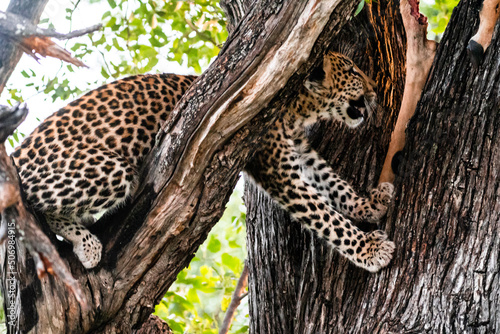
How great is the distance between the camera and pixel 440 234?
409cm

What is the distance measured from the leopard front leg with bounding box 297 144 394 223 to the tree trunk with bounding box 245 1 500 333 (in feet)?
1.13

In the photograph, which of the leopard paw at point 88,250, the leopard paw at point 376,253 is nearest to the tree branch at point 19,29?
the leopard paw at point 88,250

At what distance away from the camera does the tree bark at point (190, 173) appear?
3.75m

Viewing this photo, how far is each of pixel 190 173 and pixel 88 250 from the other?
0.91 meters

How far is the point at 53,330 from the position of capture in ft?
12.9

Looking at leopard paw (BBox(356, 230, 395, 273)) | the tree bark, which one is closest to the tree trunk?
leopard paw (BBox(356, 230, 395, 273))

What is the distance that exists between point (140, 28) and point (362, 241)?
3.93m

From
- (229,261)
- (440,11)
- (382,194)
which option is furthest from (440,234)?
(440,11)

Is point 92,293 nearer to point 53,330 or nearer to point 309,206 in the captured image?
point 53,330

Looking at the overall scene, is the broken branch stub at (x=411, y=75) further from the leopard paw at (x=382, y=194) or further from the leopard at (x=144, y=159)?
the leopard at (x=144, y=159)

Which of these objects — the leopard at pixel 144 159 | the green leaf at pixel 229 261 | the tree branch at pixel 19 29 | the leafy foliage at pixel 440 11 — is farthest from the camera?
the leafy foliage at pixel 440 11

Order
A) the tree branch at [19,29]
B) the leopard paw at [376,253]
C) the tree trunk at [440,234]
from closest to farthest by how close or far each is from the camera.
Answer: the tree branch at [19,29], the tree trunk at [440,234], the leopard paw at [376,253]

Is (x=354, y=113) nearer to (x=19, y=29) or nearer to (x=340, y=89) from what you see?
(x=340, y=89)

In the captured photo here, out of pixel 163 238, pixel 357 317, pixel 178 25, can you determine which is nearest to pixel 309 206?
pixel 357 317
